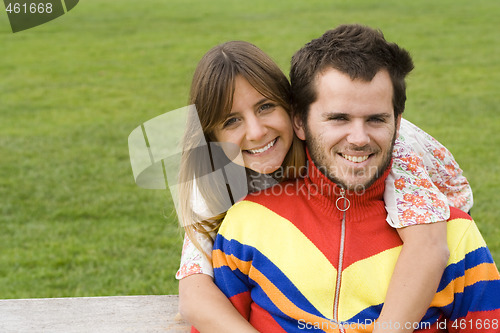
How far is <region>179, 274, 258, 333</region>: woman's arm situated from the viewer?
87.2 inches

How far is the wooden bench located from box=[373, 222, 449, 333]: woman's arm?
884 millimetres

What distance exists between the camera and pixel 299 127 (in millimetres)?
2506

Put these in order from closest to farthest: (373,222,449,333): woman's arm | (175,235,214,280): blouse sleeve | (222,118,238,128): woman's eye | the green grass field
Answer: (373,222,449,333): woman's arm → (175,235,214,280): blouse sleeve → (222,118,238,128): woman's eye → the green grass field

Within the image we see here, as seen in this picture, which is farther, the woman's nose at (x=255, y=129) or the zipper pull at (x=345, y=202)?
the woman's nose at (x=255, y=129)

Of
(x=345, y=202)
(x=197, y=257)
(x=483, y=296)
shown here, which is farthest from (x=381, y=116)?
(x=197, y=257)

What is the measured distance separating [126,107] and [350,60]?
6.32m

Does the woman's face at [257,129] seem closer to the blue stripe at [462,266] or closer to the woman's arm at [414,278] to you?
the woman's arm at [414,278]

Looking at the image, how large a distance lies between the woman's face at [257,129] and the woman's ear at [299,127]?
2cm

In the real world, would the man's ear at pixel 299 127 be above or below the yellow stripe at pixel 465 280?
above

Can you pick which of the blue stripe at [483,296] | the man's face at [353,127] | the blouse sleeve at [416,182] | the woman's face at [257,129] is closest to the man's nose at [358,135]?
the man's face at [353,127]

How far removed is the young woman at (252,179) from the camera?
2.13m

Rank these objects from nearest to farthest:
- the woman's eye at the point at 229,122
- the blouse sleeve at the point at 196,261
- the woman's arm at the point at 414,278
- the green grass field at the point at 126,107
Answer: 1. the woman's arm at the point at 414,278
2. the blouse sleeve at the point at 196,261
3. the woman's eye at the point at 229,122
4. the green grass field at the point at 126,107

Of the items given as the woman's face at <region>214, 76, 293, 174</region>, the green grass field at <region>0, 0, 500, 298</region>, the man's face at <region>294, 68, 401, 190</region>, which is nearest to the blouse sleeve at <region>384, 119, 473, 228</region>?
the man's face at <region>294, 68, 401, 190</region>

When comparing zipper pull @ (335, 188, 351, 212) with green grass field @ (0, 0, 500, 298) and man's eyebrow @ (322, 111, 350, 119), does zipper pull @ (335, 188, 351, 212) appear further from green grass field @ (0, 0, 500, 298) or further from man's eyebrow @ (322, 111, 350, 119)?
green grass field @ (0, 0, 500, 298)
